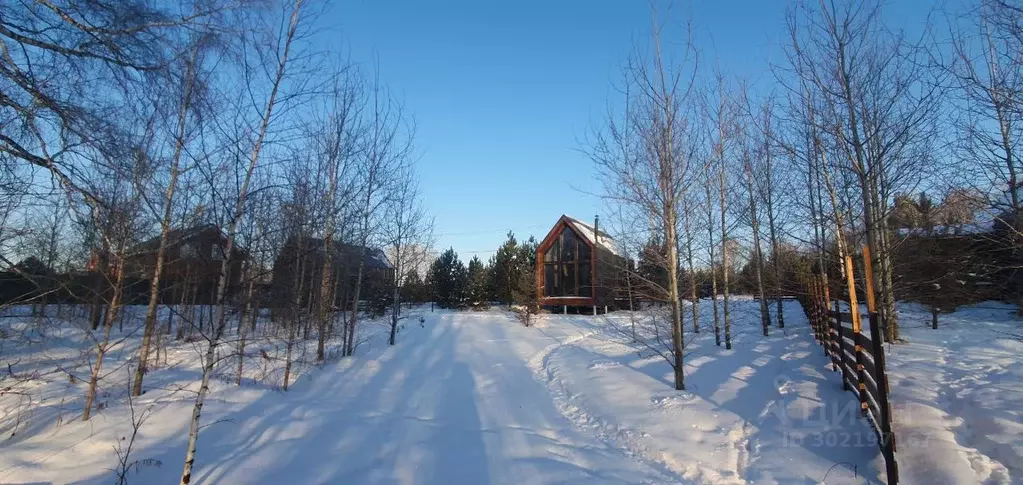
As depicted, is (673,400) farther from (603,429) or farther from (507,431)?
(507,431)

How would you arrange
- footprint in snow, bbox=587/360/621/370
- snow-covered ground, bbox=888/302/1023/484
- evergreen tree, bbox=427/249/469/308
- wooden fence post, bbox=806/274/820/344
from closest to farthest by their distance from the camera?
snow-covered ground, bbox=888/302/1023/484, footprint in snow, bbox=587/360/621/370, wooden fence post, bbox=806/274/820/344, evergreen tree, bbox=427/249/469/308

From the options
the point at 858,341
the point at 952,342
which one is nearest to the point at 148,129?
the point at 858,341

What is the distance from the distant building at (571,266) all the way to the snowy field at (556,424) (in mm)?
16169

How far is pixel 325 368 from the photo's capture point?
34.6 feet

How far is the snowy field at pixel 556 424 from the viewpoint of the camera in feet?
15.1

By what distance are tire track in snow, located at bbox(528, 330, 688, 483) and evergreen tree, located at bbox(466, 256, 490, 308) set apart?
18415 mm

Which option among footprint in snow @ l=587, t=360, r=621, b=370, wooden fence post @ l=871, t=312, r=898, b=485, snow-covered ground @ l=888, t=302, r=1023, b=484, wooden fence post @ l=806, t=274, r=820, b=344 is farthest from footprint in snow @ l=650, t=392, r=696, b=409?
wooden fence post @ l=806, t=274, r=820, b=344

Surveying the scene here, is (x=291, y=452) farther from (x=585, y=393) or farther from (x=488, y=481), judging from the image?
(x=585, y=393)

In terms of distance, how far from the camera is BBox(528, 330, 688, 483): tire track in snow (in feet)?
16.4

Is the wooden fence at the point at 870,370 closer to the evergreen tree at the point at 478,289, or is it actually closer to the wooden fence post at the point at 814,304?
the wooden fence post at the point at 814,304

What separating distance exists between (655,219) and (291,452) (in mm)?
6555

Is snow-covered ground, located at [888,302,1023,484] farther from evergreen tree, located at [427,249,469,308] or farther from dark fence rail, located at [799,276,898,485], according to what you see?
evergreen tree, located at [427,249,469,308]

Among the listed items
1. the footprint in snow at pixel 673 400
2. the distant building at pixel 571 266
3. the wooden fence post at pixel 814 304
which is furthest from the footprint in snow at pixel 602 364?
the distant building at pixel 571 266

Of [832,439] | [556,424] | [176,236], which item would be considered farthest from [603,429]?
[176,236]
